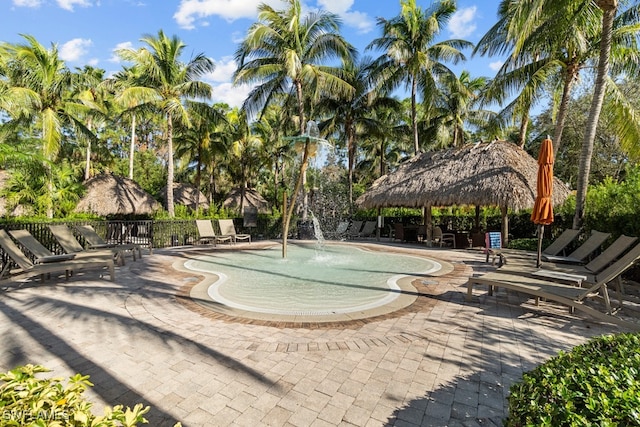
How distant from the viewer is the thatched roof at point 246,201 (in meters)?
31.2

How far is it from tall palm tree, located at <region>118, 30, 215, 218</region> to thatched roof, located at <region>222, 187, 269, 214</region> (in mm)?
12948

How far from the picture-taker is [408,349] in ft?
12.8

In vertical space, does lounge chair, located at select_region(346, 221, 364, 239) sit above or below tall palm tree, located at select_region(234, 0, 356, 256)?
below

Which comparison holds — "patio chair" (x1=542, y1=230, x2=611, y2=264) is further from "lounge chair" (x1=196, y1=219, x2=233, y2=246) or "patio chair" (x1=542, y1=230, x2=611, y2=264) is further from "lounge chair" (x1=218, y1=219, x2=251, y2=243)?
"lounge chair" (x1=218, y1=219, x2=251, y2=243)

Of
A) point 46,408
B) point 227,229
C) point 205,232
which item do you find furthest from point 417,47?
point 46,408

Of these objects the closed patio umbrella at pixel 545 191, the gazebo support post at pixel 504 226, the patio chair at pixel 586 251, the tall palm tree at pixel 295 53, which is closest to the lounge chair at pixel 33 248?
the closed patio umbrella at pixel 545 191

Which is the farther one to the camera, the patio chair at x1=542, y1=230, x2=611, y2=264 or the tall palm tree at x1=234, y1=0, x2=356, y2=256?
the tall palm tree at x1=234, y1=0, x2=356, y2=256

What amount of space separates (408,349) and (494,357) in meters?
0.96

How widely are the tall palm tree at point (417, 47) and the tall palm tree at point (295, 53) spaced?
2.51 meters

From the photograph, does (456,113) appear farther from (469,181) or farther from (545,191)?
(545,191)

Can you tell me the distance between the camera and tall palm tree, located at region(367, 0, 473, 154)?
1841 cm

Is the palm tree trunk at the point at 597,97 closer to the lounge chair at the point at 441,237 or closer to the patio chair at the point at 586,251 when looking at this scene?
the patio chair at the point at 586,251

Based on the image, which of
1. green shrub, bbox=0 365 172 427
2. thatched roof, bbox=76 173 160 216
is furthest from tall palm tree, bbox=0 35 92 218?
green shrub, bbox=0 365 172 427

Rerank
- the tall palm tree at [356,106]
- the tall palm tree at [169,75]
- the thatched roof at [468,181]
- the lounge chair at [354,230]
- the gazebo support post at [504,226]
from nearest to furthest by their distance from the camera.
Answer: the thatched roof at [468,181], the gazebo support post at [504,226], the tall palm tree at [169,75], the lounge chair at [354,230], the tall palm tree at [356,106]
